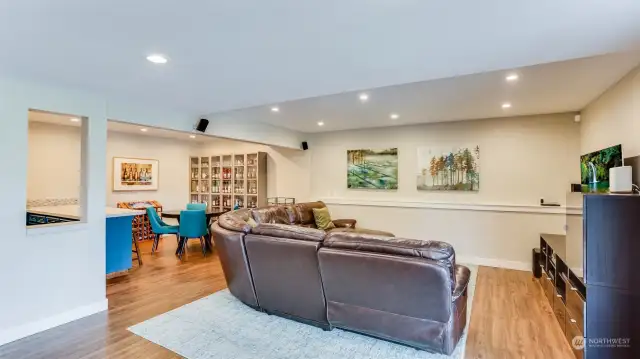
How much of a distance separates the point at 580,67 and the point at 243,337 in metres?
3.71

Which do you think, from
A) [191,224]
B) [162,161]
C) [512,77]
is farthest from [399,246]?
[162,161]

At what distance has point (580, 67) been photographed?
9.13 feet

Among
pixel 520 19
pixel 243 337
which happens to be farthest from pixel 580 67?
pixel 243 337

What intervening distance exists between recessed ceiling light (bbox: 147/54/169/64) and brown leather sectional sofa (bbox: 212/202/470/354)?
1.62 metres

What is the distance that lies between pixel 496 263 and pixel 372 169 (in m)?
2.59

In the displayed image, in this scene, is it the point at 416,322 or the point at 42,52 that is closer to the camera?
the point at 42,52

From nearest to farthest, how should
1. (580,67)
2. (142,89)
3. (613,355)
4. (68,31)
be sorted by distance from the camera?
(68,31), (613,355), (580,67), (142,89)

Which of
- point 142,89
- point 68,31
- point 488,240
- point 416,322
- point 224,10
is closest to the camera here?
point 224,10

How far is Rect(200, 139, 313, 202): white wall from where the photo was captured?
7020 mm

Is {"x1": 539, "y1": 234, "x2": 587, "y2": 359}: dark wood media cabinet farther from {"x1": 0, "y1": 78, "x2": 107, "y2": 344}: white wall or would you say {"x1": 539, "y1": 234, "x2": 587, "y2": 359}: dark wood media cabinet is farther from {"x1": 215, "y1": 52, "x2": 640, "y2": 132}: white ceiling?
{"x1": 0, "y1": 78, "x2": 107, "y2": 344}: white wall

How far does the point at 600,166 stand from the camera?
342 centimetres

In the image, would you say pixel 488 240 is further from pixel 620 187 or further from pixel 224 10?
pixel 224 10

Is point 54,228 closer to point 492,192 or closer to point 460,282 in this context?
point 460,282

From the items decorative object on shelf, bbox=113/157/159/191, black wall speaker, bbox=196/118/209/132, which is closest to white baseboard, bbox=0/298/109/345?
black wall speaker, bbox=196/118/209/132
